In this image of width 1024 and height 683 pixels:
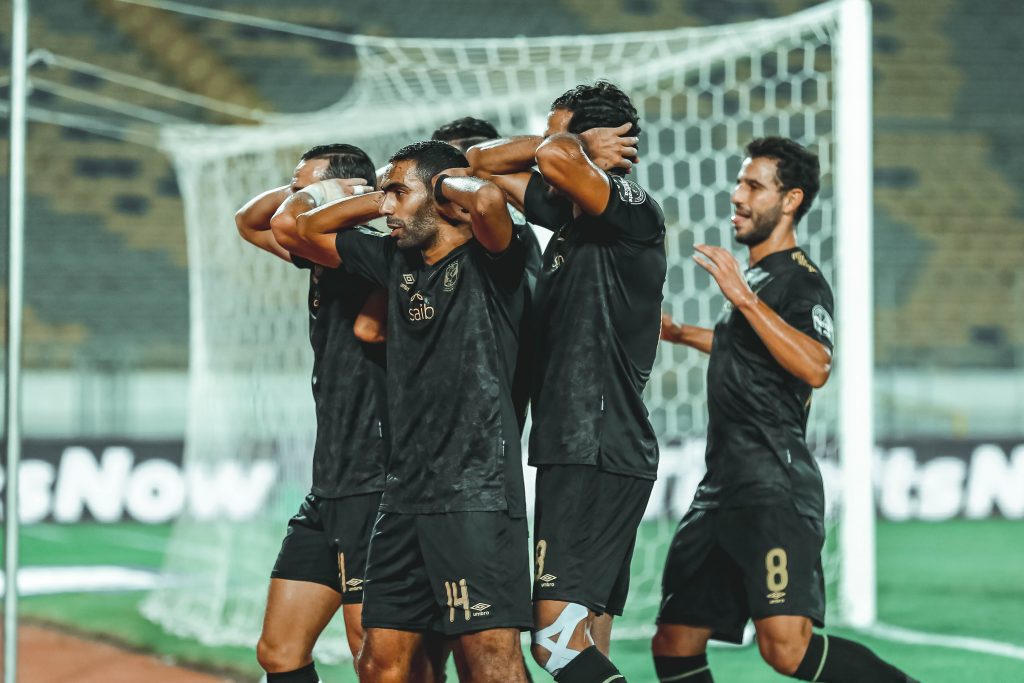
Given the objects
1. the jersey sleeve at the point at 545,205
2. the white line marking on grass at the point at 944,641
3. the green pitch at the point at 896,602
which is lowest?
the green pitch at the point at 896,602

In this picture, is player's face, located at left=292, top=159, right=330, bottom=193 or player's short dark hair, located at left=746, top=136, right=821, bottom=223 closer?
player's face, located at left=292, top=159, right=330, bottom=193

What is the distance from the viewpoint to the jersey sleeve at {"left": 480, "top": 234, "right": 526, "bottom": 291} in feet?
11.9

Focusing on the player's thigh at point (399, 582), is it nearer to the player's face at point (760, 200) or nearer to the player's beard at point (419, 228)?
the player's beard at point (419, 228)

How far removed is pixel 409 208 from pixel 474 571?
983mm

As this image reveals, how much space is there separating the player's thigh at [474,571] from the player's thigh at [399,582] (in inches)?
2.7

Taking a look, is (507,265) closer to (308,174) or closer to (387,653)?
(308,174)

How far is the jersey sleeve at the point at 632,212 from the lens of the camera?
355 cm

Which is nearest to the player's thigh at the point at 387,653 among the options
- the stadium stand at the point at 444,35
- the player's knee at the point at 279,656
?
the player's knee at the point at 279,656

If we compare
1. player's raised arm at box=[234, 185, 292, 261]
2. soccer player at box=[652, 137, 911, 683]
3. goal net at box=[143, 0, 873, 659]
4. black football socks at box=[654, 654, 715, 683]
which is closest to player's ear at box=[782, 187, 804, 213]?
soccer player at box=[652, 137, 911, 683]

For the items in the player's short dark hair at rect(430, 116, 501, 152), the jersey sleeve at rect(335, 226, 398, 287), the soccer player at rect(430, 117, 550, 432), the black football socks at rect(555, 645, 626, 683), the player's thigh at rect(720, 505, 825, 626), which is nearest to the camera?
the black football socks at rect(555, 645, 626, 683)

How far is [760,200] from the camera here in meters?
4.42

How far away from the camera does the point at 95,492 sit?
12070 millimetres

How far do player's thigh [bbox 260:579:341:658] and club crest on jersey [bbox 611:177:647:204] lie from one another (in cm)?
161

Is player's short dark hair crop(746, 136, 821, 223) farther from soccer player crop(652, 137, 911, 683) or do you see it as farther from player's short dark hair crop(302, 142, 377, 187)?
player's short dark hair crop(302, 142, 377, 187)
